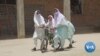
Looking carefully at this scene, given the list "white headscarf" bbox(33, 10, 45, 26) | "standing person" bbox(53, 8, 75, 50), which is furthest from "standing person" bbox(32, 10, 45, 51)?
"standing person" bbox(53, 8, 75, 50)

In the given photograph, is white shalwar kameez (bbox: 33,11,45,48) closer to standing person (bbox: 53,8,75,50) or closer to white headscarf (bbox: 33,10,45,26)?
white headscarf (bbox: 33,10,45,26)

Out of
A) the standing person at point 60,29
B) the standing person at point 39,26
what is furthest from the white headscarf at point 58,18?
the standing person at point 39,26

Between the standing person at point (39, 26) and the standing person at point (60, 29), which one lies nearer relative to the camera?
the standing person at point (39, 26)

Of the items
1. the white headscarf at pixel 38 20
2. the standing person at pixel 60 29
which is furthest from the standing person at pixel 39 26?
the standing person at pixel 60 29

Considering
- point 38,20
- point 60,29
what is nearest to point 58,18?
point 60,29

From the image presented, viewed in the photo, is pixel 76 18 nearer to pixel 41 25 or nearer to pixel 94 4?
pixel 94 4

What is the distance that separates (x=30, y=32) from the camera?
22.0 metres

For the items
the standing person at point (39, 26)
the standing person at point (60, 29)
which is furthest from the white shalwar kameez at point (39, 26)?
the standing person at point (60, 29)

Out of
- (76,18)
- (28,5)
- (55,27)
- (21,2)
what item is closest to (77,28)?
(76,18)

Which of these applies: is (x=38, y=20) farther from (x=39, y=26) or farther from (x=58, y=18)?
(x=58, y=18)

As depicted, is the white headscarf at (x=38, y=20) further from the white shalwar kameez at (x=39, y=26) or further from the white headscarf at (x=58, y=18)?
the white headscarf at (x=58, y=18)

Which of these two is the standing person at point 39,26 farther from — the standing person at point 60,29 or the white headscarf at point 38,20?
the standing person at point 60,29

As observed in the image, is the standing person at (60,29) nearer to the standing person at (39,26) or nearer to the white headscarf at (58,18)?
the white headscarf at (58,18)

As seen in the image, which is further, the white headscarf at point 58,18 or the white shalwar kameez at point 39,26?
the white headscarf at point 58,18
